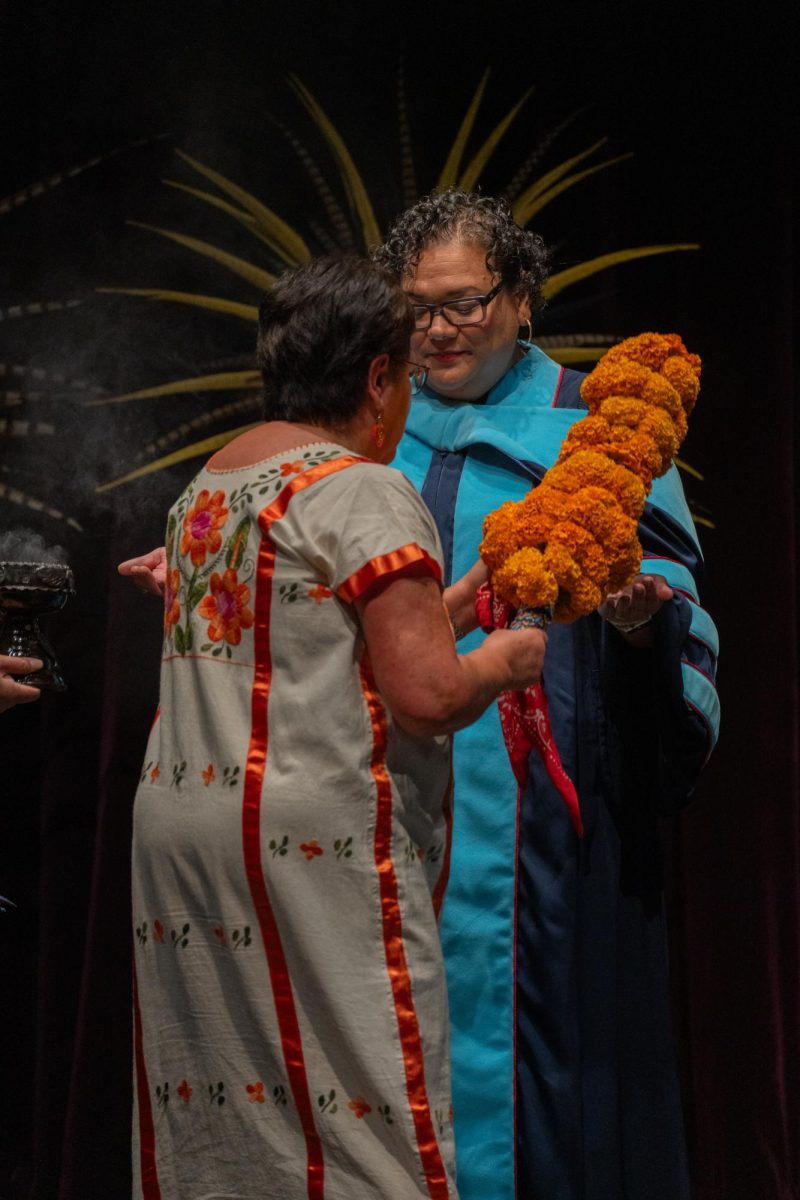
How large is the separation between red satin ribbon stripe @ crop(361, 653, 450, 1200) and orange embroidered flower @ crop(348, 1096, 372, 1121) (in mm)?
53

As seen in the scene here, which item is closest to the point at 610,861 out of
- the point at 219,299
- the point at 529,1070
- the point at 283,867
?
the point at 529,1070

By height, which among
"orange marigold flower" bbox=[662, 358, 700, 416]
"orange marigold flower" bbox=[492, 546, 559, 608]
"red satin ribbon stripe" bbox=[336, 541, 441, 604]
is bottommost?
"red satin ribbon stripe" bbox=[336, 541, 441, 604]

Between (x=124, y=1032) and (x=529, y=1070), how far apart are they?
129 centimetres

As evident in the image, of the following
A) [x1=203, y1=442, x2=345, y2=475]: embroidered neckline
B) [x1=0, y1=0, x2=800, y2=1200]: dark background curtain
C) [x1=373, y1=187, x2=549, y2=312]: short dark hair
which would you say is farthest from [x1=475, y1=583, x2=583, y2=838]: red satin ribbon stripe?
[x1=0, y1=0, x2=800, y2=1200]: dark background curtain

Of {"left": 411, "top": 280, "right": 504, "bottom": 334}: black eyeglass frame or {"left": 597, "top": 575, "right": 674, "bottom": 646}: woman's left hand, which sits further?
{"left": 411, "top": 280, "right": 504, "bottom": 334}: black eyeglass frame

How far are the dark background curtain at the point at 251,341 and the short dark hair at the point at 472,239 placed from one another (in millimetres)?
915

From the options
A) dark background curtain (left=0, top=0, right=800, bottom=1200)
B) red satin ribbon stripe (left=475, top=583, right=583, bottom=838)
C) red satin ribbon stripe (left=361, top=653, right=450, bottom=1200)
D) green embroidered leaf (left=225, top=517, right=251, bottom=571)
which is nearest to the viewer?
red satin ribbon stripe (left=361, top=653, right=450, bottom=1200)

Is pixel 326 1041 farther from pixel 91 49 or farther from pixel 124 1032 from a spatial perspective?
pixel 91 49

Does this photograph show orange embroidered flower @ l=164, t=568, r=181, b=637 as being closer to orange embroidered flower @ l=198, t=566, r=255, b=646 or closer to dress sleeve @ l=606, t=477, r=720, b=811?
orange embroidered flower @ l=198, t=566, r=255, b=646

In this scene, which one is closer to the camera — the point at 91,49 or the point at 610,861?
the point at 610,861

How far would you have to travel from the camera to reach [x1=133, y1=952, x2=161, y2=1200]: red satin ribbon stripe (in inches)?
66.1

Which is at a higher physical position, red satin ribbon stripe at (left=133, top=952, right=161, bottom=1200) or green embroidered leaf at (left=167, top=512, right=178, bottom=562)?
green embroidered leaf at (left=167, top=512, right=178, bottom=562)

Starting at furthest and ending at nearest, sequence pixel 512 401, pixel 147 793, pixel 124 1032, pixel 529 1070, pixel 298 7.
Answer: pixel 298 7 < pixel 124 1032 < pixel 512 401 < pixel 529 1070 < pixel 147 793

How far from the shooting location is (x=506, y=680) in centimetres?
167
